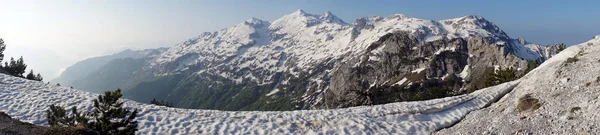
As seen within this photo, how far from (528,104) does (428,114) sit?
6240 mm

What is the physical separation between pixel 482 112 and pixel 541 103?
13.0 feet

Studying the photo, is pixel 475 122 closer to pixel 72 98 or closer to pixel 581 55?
pixel 581 55

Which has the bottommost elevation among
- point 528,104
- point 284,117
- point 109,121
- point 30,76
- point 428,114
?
point 428,114

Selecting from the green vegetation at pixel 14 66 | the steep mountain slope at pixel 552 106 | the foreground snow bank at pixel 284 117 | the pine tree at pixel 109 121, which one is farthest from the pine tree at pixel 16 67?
the steep mountain slope at pixel 552 106

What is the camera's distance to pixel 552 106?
20594mm

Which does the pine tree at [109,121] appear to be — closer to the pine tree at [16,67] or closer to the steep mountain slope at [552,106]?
the steep mountain slope at [552,106]

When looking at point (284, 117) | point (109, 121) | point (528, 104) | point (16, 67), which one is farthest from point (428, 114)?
point (16, 67)

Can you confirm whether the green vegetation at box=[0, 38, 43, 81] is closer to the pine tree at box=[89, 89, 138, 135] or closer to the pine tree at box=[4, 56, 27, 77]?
the pine tree at box=[4, 56, 27, 77]

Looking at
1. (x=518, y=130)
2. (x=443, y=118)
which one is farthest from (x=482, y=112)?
(x=518, y=130)

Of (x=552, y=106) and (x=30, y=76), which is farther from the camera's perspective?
(x=30, y=76)

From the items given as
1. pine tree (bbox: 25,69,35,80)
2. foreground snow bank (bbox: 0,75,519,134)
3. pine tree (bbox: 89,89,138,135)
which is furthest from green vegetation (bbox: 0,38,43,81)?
pine tree (bbox: 89,89,138,135)

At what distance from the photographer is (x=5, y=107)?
2617 centimetres

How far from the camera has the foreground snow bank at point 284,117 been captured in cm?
2326

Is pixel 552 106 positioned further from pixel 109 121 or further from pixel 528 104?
pixel 109 121
